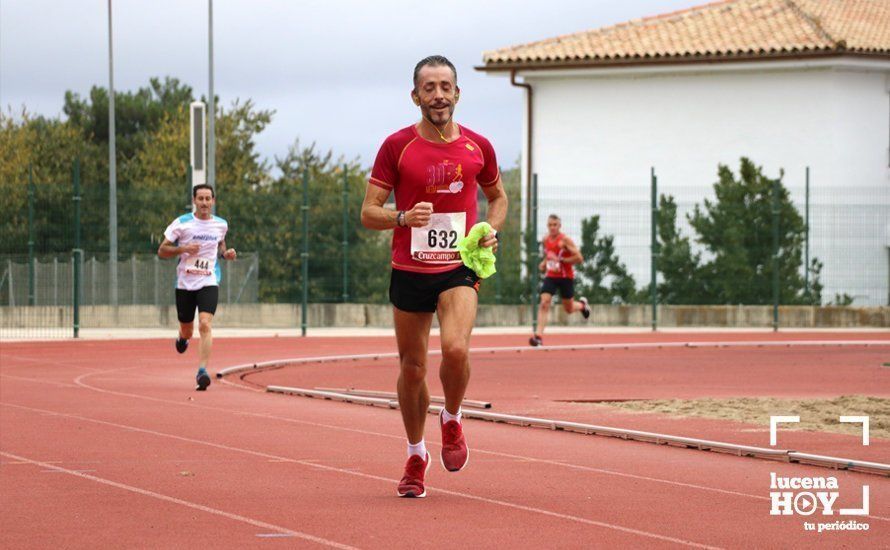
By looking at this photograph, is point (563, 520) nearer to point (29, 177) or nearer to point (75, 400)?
point (75, 400)

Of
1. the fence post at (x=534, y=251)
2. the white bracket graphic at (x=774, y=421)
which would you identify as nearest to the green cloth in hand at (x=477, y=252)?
the white bracket graphic at (x=774, y=421)

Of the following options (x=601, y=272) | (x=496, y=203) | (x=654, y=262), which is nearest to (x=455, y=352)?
(x=496, y=203)

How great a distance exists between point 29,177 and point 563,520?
22.7 metres

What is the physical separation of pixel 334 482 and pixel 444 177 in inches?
78.5

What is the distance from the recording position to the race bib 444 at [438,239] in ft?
29.0

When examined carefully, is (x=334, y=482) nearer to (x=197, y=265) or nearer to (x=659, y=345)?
(x=197, y=265)

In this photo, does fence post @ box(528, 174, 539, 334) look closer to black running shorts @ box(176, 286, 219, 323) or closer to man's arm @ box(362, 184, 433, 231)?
black running shorts @ box(176, 286, 219, 323)

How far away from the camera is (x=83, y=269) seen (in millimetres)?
28312

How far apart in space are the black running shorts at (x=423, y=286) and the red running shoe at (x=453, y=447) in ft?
2.16

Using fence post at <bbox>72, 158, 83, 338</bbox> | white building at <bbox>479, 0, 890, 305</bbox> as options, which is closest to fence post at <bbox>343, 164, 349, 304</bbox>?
fence post at <bbox>72, 158, 83, 338</bbox>

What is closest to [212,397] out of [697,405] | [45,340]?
[697,405]

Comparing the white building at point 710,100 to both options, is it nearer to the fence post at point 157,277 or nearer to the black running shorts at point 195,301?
the fence post at point 157,277

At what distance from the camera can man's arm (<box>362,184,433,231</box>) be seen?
8.59 m

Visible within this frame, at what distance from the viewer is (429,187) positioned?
8.84m
